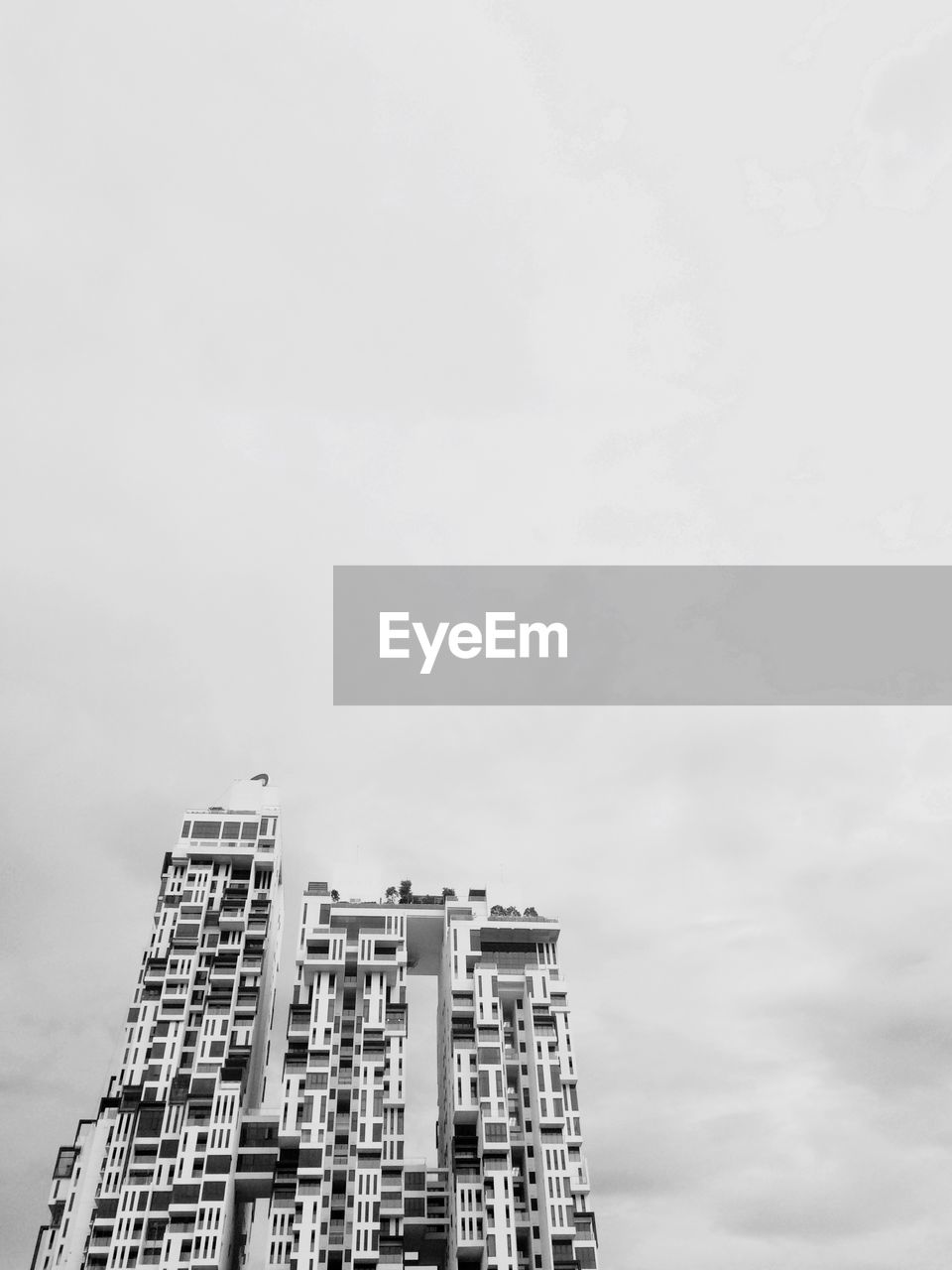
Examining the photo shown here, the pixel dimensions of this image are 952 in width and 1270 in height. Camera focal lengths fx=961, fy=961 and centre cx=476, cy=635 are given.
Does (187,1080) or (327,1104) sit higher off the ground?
(187,1080)

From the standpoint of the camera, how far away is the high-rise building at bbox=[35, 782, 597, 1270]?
Answer: 8262 cm

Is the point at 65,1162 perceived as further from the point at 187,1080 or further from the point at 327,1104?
the point at 327,1104

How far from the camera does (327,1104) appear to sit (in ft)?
290

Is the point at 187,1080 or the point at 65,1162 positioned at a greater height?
the point at 187,1080

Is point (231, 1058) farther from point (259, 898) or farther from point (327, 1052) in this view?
point (259, 898)

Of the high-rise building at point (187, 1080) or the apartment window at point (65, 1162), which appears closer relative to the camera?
the high-rise building at point (187, 1080)

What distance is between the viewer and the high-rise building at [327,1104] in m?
82.6

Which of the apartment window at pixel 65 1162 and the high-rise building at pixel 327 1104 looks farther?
the apartment window at pixel 65 1162

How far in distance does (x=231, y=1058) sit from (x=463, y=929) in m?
25.7

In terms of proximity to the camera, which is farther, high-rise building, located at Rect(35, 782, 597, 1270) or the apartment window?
the apartment window

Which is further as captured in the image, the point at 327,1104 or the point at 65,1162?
the point at 65,1162

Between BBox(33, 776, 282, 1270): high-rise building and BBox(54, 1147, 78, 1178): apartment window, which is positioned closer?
BBox(33, 776, 282, 1270): high-rise building

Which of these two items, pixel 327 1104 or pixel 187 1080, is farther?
pixel 187 1080

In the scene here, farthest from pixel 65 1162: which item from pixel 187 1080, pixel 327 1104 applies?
pixel 327 1104
